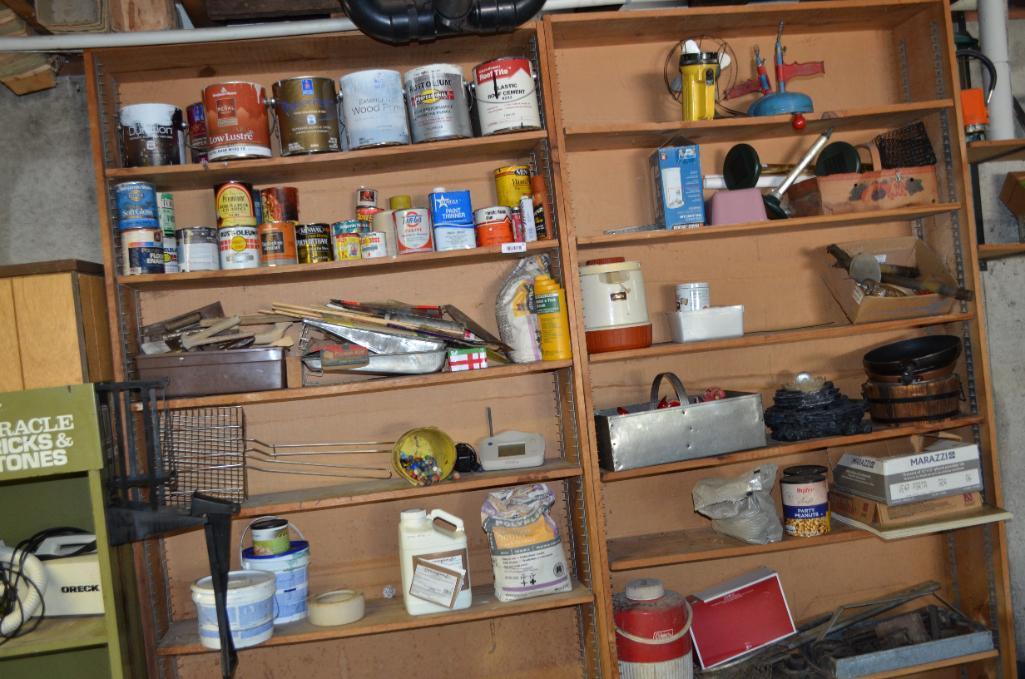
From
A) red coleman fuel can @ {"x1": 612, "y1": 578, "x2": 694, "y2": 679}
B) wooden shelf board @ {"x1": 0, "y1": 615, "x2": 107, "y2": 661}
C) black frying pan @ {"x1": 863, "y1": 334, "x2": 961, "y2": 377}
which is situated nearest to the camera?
wooden shelf board @ {"x1": 0, "y1": 615, "x2": 107, "y2": 661}

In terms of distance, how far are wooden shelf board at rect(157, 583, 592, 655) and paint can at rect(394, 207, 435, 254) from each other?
1.06m

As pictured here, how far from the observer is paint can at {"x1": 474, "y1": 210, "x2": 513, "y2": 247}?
7.95ft

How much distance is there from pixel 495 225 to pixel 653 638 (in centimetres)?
130

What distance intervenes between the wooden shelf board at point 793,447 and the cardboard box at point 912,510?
0.68ft

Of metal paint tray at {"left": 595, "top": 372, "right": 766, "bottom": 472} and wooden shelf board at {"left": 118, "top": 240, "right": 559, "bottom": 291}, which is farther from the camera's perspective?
metal paint tray at {"left": 595, "top": 372, "right": 766, "bottom": 472}

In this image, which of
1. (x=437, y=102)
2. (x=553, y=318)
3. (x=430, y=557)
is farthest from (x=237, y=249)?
(x=430, y=557)

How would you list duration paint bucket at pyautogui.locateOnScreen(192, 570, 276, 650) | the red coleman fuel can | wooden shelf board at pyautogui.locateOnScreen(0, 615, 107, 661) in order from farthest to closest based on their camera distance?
the red coleman fuel can → duration paint bucket at pyautogui.locateOnScreen(192, 570, 276, 650) → wooden shelf board at pyautogui.locateOnScreen(0, 615, 107, 661)

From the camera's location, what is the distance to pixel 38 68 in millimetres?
2465

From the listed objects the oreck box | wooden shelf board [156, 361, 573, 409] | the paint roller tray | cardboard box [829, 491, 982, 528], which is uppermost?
the paint roller tray

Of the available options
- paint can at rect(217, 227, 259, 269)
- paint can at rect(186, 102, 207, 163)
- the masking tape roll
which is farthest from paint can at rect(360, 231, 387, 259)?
the masking tape roll

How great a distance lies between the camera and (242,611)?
219cm

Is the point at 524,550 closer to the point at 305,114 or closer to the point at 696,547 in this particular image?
the point at 696,547

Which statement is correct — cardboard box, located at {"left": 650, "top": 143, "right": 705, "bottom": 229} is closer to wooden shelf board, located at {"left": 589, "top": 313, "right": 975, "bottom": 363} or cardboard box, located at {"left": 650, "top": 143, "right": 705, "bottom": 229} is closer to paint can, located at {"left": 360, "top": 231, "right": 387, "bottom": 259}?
wooden shelf board, located at {"left": 589, "top": 313, "right": 975, "bottom": 363}

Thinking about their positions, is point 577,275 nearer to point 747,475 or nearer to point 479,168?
point 479,168
